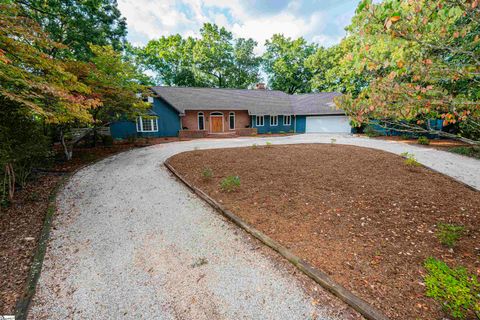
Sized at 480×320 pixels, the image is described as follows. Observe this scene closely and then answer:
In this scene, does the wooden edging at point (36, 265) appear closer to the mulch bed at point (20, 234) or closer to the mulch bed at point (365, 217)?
the mulch bed at point (20, 234)

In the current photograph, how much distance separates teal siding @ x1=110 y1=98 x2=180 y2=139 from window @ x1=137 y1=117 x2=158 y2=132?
0.28 m

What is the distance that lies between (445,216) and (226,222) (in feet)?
15.3

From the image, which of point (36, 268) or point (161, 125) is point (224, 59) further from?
point (36, 268)

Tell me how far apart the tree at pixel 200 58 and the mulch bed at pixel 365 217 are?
28.5m

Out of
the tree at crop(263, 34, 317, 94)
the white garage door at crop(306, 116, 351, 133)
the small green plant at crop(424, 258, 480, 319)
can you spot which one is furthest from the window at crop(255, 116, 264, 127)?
the small green plant at crop(424, 258, 480, 319)

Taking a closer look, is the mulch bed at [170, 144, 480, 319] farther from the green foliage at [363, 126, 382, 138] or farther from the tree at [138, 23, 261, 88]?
the tree at [138, 23, 261, 88]

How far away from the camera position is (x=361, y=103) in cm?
329

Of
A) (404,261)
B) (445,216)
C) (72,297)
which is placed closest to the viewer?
(72,297)

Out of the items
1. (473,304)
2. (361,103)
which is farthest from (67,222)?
(473,304)

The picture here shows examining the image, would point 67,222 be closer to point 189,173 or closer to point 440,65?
point 189,173

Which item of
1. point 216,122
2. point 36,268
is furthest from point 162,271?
point 216,122

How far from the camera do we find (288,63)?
33.1m

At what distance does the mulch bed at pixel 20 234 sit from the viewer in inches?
108

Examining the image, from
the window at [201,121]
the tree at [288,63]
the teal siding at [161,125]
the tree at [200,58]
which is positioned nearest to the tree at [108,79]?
the teal siding at [161,125]
